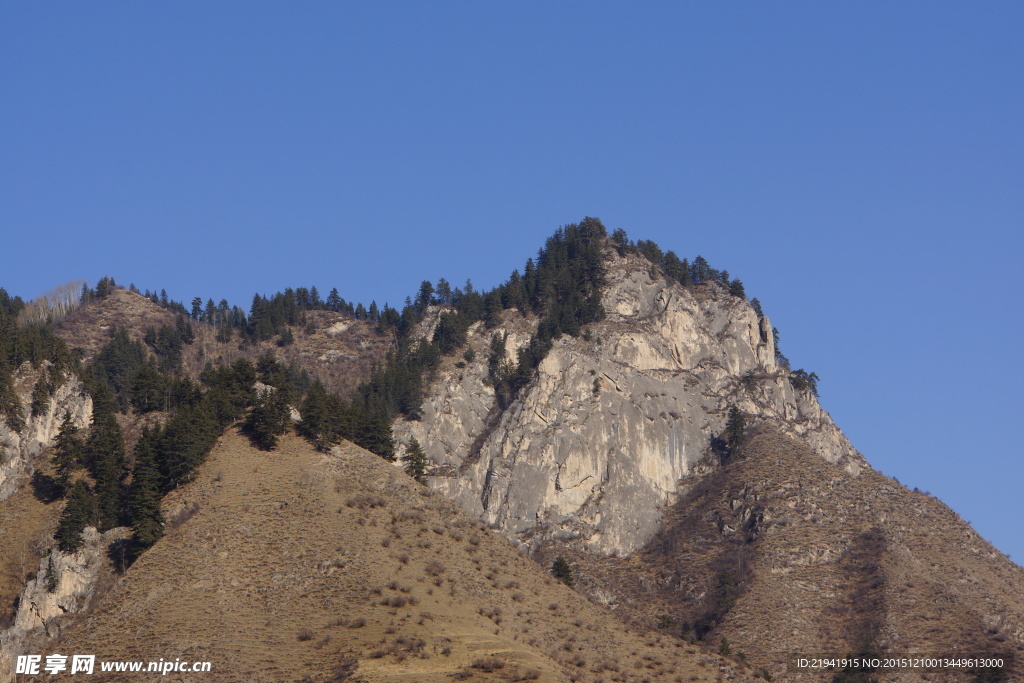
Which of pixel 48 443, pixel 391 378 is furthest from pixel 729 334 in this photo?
pixel 48 443

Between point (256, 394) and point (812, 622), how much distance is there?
5648 centimetres

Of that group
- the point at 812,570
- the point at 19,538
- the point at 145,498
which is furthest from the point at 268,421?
the point at 812,570

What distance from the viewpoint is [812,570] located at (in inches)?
5384

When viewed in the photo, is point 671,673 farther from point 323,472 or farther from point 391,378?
point 391,378

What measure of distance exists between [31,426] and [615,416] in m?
79.9

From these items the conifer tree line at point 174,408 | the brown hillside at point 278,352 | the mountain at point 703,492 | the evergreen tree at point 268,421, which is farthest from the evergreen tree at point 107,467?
the brown hillside at point 278,352

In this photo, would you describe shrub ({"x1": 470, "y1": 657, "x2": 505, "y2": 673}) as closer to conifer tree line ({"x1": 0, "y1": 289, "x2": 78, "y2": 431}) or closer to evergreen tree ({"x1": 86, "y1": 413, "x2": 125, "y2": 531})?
evergreen tree ({"x1": 86, "y1": 413, "x2": 125, "y2": 531})

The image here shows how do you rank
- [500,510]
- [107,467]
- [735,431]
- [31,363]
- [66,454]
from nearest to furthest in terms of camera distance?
[107,467]
[66,454]
[31,363]
[500,510]
[735,431]

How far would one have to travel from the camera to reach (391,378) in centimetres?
16862

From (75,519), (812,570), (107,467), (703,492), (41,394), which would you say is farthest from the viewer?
(703,492)

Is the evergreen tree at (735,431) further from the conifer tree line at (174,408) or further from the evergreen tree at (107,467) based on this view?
the evergreen tree at (107,467)

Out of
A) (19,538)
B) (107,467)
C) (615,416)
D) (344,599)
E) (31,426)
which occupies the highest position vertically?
(615,416)

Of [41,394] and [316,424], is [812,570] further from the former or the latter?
[41,394]

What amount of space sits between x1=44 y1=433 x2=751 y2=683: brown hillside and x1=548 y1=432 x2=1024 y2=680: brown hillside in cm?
3648
